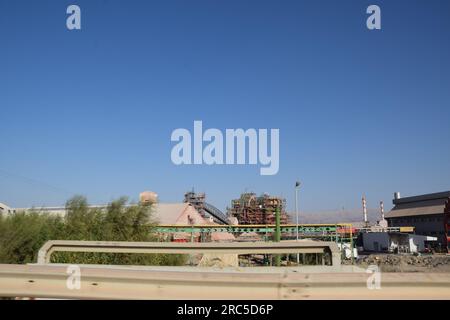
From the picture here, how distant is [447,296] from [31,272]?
3280mm

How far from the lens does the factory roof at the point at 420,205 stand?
85.1 meters

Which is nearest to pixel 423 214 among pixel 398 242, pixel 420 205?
pixel 420 205

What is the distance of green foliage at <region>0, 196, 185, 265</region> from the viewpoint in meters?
11.4

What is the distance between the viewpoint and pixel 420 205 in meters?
92.8

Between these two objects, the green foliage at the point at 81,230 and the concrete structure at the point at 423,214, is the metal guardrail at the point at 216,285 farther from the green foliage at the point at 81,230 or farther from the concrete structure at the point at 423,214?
the concrete structure at the point at 423,214

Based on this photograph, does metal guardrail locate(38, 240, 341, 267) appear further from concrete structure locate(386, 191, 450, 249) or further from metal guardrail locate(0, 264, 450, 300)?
concrete structure locate(386, 191, 450, 249)

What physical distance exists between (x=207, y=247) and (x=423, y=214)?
92.8m

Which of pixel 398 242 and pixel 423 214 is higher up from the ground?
pixel 423 214

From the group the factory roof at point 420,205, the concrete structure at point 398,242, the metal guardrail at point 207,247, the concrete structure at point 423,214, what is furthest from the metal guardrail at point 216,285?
the factory roof at point 420,205

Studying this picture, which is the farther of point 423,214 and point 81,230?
point 423,214

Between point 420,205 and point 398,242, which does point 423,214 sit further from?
point 398,242

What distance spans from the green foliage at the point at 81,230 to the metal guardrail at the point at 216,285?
761 centimetres
